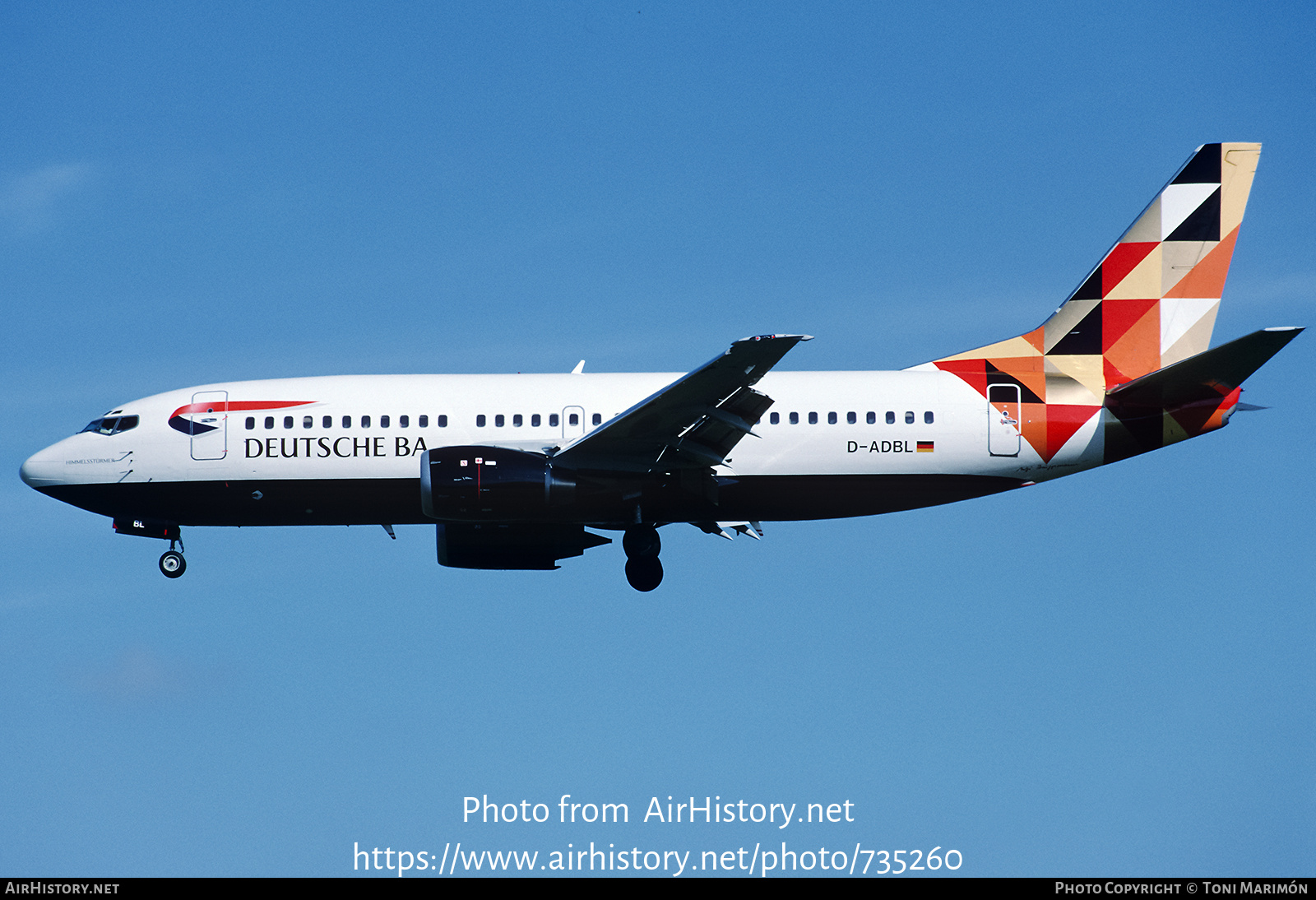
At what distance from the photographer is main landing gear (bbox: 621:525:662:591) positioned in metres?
28.8

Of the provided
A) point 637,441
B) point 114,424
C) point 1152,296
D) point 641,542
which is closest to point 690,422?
point 637,441

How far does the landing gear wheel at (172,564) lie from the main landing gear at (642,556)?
29.2 feet

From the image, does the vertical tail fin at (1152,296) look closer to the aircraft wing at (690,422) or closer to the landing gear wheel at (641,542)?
the aircraft wing at (690,422)

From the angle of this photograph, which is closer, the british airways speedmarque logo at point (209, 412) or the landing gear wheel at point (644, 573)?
the british airways speedmarque logo at point (209, 412)

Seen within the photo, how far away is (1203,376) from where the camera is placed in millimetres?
26031

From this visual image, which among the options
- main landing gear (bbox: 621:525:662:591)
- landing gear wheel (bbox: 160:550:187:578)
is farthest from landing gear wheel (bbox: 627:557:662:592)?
landing gear wheel (bbox: 160:550:187:578)

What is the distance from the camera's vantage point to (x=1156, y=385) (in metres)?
26.8

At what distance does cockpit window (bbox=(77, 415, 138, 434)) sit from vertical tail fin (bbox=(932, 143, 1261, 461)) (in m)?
16.3

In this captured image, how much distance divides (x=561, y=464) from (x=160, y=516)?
8463 mm

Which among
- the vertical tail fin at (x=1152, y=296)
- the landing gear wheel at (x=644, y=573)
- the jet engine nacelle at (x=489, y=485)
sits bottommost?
the landing gear wheel at (x=644, y=573)

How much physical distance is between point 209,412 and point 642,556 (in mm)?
9100

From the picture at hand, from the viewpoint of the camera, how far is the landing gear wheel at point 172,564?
2883cm

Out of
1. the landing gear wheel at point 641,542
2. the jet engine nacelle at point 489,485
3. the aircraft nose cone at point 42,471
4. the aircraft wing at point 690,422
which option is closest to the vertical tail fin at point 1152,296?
the aircraft wing at point 690,422
